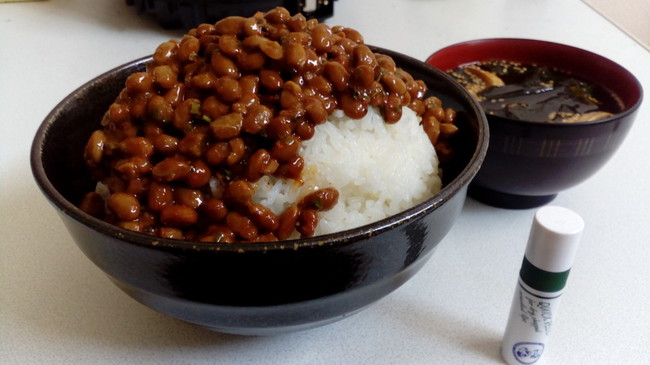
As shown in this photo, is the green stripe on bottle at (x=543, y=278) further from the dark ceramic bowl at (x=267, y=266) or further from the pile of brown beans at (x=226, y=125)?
the pile of brown beans at (x=226, y=125)

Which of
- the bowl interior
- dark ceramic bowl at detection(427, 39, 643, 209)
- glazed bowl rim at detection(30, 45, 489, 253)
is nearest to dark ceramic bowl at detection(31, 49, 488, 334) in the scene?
glazed bowl rim at detection(30, 45, 489, 253)

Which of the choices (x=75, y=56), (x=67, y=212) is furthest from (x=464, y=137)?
(x=75, y=56)

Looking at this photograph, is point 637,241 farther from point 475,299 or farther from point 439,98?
point 439,98

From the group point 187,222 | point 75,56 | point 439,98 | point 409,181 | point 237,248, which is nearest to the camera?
point 237,248

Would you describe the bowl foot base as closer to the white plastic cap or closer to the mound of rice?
the mound of rice

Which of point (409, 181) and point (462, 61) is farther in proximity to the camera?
point (462, 61)

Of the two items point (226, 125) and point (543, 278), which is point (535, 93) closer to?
point (543, 278)

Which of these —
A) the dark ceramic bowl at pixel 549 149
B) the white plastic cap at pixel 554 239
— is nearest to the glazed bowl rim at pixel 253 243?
the white plastic cap at pixel 554 239
